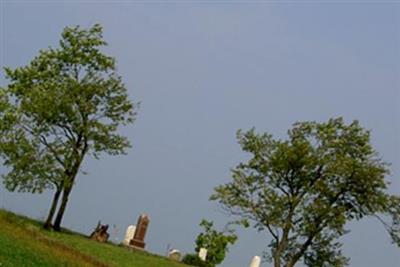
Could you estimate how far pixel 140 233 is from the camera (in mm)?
55125

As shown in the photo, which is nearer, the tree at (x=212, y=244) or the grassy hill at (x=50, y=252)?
the grassy hill at (x=50, y=252)

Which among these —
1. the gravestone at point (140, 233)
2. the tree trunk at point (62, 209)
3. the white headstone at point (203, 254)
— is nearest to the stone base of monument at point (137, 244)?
the gravestone at point (140, 233)

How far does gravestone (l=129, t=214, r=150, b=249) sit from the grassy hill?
3.07 metres

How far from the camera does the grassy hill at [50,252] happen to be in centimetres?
2653

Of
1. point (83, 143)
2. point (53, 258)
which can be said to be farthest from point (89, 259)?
point (83, 143)

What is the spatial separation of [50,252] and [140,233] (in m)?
23.9

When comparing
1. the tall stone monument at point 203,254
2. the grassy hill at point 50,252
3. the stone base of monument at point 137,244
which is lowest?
the grassy hill at point 50,252

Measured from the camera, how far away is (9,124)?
5091 centimetres

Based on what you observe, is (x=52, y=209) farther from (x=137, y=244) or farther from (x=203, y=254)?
(x=203, y=254)

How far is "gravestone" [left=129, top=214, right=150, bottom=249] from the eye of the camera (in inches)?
2135

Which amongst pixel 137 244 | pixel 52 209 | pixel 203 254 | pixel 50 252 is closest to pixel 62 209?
pixel 52 209

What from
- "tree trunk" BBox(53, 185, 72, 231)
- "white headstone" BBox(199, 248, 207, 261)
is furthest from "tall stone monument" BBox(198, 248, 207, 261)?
"tree trunk" BBox(53, 185, 72, 231)

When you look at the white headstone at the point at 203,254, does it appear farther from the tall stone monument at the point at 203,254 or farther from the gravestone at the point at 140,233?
the gravestone at the point at 140,233

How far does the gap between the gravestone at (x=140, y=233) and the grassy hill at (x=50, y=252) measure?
10.1 feet
